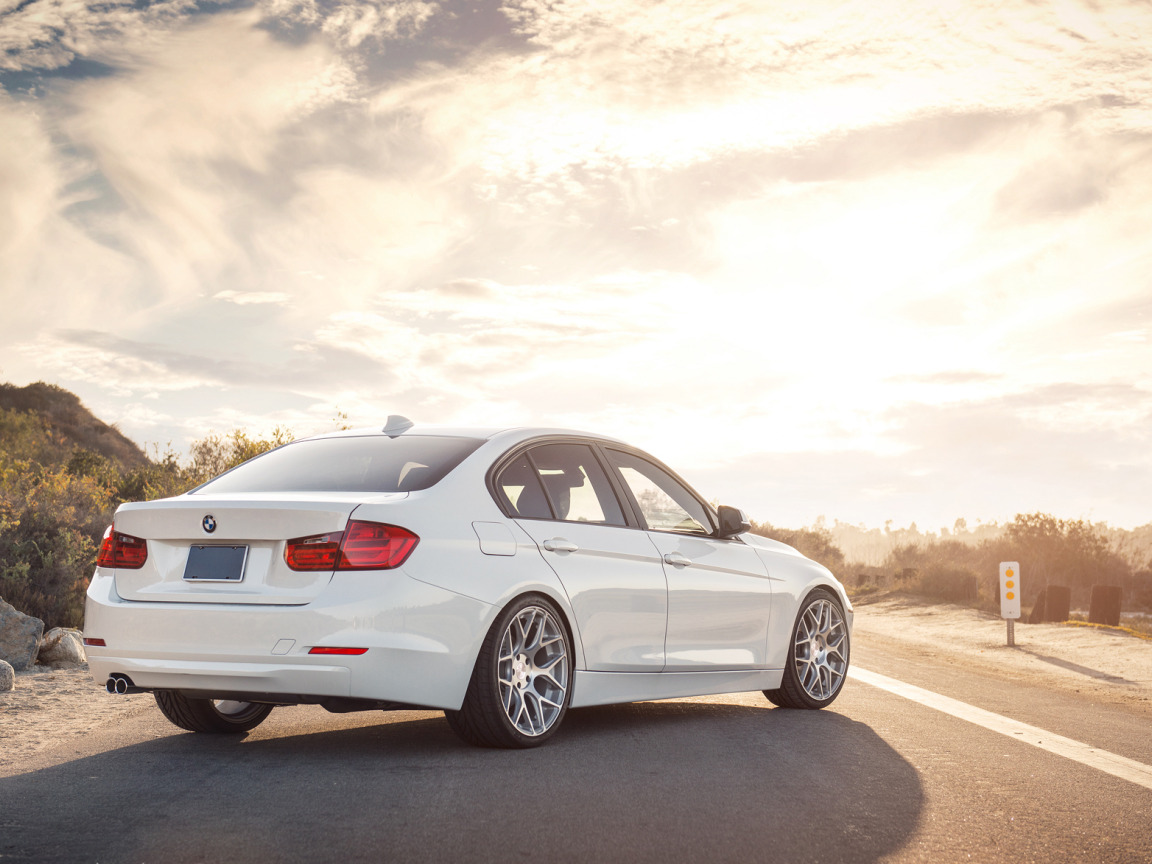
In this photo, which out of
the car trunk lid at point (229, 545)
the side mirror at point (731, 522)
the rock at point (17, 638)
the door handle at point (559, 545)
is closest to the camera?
the car trunk lid at point (229, 545)

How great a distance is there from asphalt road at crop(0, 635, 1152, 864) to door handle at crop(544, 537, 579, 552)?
3.35ft

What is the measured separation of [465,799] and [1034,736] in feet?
13.4

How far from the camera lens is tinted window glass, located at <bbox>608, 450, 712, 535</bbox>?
745 cm

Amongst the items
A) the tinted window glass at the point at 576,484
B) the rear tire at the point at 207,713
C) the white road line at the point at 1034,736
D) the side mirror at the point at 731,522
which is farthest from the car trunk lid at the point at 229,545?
the white road line at the point at 1034,736

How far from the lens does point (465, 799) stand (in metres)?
4.88

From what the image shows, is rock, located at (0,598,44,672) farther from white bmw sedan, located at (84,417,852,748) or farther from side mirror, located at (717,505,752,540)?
side mirror, located at (717,505,752,540)

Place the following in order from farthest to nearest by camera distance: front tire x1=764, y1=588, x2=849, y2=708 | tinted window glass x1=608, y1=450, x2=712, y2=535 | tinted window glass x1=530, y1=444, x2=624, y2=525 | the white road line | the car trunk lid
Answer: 1. front tire x1=764, y1=588, x2=849, y2=708
2. tinted window glass x1=608, y1=450, x2=712, y2=535
3. tinted window glass x1=530, y1=444, x2=624, y2=525
4. the white road line
5. the car trunk lid

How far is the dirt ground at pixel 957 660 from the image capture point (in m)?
7.72

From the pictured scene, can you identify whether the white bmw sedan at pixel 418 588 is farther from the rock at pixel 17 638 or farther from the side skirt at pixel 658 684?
the rock at pixel 17 638

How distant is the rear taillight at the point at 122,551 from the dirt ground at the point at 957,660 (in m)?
1.12

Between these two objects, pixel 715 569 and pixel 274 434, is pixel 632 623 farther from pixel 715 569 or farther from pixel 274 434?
pixel 274 434

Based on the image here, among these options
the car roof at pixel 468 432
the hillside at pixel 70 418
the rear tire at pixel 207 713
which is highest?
the hillside at pixel 70 418

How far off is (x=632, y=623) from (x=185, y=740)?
2.52 metres

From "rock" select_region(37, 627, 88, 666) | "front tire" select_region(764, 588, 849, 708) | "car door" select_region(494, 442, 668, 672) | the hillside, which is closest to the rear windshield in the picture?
"car door" select_region(494, 442, 668, 672)
